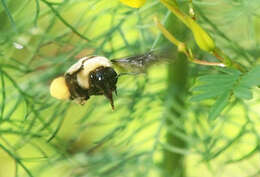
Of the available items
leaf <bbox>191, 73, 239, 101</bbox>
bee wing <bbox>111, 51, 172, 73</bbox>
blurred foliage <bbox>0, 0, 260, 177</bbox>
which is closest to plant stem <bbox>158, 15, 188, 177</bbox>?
blurred foliage <bbox>0, 0, 260, 177</bbox>

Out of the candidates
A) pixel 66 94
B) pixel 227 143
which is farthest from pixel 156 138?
pixel 66 94

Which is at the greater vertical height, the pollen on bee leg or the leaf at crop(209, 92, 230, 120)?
the pollen on bee leg

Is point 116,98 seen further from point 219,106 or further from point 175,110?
point 219,106

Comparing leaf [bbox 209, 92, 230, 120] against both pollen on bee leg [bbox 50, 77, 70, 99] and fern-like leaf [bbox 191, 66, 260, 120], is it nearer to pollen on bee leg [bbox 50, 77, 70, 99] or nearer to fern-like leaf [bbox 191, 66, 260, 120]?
fern-like leaf [bbox 191, 66, 260, 120]

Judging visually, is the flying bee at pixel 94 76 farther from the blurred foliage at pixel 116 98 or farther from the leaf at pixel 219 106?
the leaf at pixel 219 106

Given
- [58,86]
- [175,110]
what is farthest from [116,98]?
[58,86]

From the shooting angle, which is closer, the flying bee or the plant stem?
the flying bee
